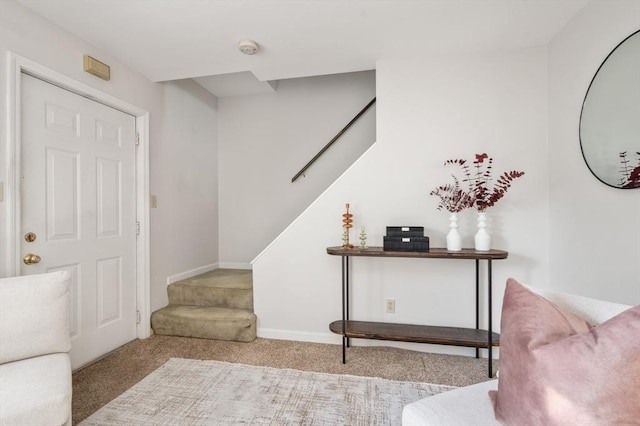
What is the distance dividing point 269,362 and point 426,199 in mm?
1732

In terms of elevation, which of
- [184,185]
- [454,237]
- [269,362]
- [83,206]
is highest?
[184,185]

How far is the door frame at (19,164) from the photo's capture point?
1.68m

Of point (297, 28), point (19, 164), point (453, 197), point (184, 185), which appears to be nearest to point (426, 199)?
point (453, 197)

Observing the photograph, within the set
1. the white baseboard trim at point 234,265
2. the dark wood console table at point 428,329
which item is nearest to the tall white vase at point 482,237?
the dark wood console table at point 428,329

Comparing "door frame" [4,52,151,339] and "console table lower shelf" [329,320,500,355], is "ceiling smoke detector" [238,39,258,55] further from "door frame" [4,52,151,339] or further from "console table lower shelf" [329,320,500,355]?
"console table lower shelf" [329,320,500,355]

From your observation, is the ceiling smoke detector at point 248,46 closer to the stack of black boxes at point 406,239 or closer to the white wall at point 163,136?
the white wall at point 163,136

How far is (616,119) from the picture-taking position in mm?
1482

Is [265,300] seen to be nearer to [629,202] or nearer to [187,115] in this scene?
[187,115]

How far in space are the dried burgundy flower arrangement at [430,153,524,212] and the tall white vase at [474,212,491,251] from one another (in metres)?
0.06

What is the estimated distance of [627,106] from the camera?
1.40 meters

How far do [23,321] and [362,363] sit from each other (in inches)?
77.3

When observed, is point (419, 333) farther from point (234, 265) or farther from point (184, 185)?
point (184, 185)

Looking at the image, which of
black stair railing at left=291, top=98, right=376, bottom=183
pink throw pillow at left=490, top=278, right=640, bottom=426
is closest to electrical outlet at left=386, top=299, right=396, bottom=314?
pink throw pillow at left=490, top=278, right=640, bottom=426

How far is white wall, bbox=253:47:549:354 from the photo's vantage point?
7.26ft
